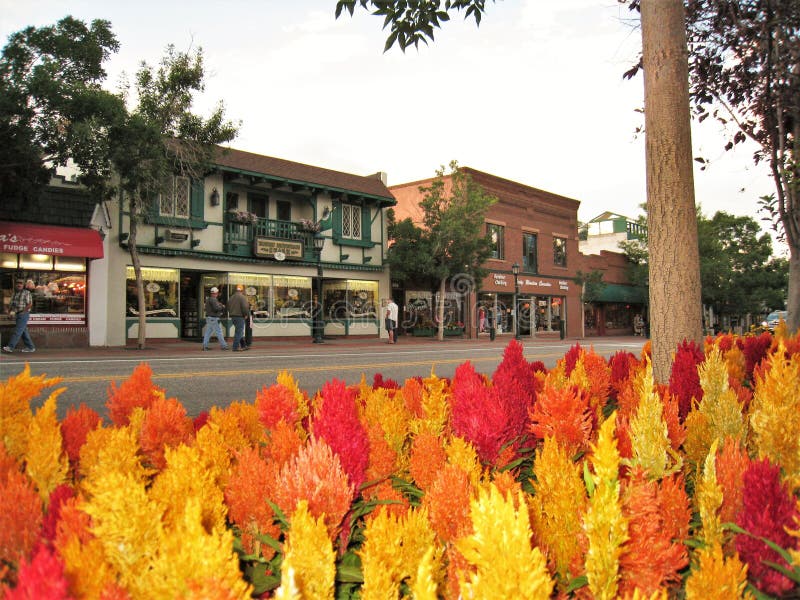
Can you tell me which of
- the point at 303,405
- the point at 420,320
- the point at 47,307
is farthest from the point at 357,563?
the point at 420,320

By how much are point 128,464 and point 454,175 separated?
28858mm

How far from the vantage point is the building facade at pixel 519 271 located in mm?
33781

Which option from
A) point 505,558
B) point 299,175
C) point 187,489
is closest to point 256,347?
point 299,175

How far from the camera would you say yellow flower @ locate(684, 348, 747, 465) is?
2.17 metres

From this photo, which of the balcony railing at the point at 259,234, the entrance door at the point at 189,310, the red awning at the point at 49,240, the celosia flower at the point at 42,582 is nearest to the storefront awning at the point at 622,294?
the balcony railing at the point at 259,234

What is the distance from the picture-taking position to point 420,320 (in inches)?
1288

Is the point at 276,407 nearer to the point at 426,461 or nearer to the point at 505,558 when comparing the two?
the point at 426,461

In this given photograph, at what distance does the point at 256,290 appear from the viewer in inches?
989

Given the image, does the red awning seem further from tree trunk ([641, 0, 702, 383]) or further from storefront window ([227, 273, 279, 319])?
tree trunk ([641, 0, 702, 383])

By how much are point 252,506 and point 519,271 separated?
36.7 m

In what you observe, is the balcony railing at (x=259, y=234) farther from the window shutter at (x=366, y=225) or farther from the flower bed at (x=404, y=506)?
the flower bed at (x=404, y=506)

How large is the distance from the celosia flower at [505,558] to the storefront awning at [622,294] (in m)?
44.2

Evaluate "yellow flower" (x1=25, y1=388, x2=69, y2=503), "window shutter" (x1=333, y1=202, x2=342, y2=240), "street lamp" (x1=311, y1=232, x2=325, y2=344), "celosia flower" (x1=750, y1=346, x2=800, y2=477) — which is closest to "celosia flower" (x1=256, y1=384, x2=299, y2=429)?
"yellow flower" (x1=25, y1=388, x2=69, y2=503)

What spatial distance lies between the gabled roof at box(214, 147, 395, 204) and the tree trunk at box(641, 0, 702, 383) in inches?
775
